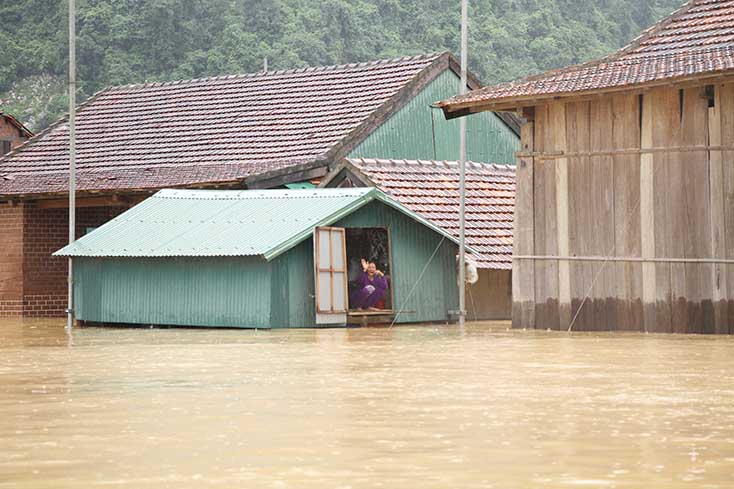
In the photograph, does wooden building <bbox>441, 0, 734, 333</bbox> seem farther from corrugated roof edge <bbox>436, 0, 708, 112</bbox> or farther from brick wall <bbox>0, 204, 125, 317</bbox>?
brick wall <bbox>0, 204, 125, 317</bbox>

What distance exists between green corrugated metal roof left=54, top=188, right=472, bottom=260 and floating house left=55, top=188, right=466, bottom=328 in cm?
2

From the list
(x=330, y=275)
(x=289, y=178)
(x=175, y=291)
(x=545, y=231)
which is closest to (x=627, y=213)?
(x=545, y=231)

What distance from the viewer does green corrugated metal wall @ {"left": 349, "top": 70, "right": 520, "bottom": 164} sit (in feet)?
103

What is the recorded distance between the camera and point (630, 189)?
73.3 feet

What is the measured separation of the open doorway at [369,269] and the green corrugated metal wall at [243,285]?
24 centimetres

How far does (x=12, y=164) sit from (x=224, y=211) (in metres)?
9.78

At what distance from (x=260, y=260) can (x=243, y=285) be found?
51cm

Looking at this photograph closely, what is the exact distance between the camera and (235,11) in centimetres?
6331

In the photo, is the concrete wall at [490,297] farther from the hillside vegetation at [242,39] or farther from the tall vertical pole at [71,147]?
the hillside vegetation at [242,39]

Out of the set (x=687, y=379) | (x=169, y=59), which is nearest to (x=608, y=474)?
(x=687, y=379)

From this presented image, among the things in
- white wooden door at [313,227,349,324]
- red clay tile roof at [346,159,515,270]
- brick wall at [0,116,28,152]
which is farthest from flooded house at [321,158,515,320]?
brick wall at [0,116,28,152]

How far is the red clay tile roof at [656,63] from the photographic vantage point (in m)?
21.3

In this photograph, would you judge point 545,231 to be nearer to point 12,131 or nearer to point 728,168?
point 728,168

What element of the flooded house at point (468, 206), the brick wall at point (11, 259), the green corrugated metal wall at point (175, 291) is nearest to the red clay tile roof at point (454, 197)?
the flooded house at point (468, 206)
